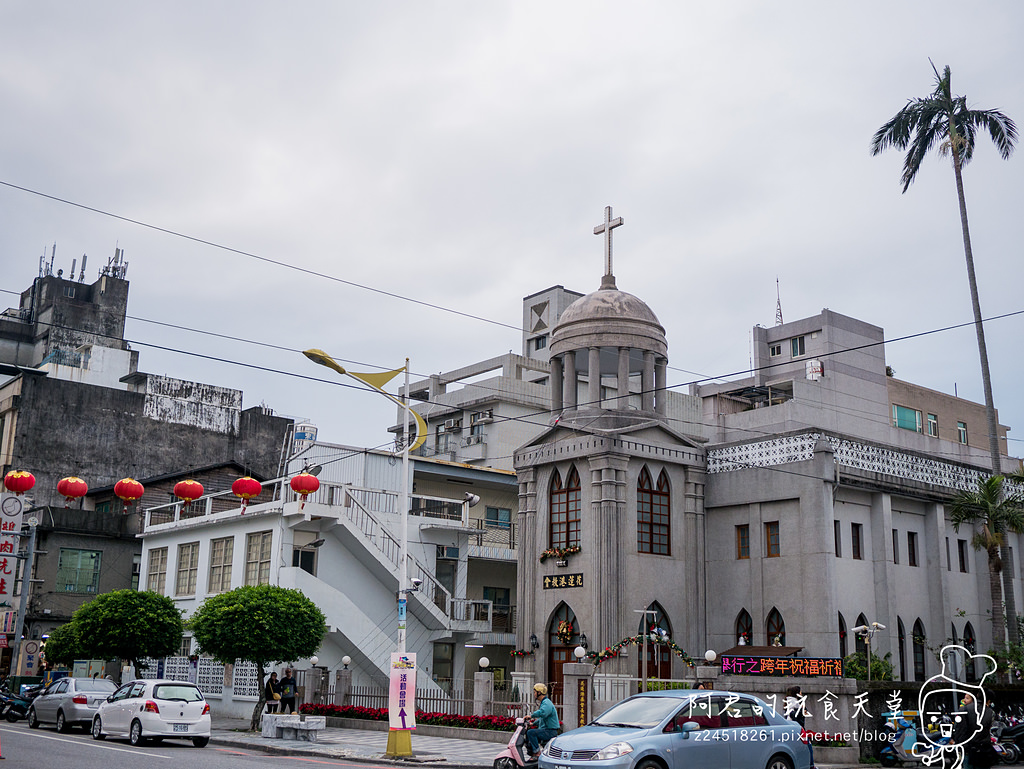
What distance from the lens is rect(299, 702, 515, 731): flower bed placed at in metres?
25.8

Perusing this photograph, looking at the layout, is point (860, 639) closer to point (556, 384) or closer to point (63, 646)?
point (556, 384)

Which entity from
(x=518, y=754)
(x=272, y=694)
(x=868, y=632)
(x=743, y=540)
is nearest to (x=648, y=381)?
(x=743, y=540)

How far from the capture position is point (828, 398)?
57281 mm

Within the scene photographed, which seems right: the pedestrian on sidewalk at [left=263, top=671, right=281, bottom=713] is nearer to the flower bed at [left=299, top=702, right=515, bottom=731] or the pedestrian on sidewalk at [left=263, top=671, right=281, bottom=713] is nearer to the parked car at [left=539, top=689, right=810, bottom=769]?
the flower bed at [left=299, top=702, right=515, bottom=731]

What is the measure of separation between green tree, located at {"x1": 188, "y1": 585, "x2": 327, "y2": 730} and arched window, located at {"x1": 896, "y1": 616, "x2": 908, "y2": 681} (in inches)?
676

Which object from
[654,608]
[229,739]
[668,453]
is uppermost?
[668,453]

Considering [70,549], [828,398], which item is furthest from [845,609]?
[70,549]

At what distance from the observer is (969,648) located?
104ft

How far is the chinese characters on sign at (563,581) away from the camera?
29703mm

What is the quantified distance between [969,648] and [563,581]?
13029mm

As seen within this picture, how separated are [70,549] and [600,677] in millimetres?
31590

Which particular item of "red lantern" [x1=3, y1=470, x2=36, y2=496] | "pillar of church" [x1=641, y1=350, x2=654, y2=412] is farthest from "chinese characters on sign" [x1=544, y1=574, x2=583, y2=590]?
"red lantern" [x1=3, y1=470, x2=36, y2=496]

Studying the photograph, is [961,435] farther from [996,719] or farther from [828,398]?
[996,719]

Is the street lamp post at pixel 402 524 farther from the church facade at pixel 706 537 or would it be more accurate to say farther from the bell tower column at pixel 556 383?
the bell tower column at pixel 556 383
